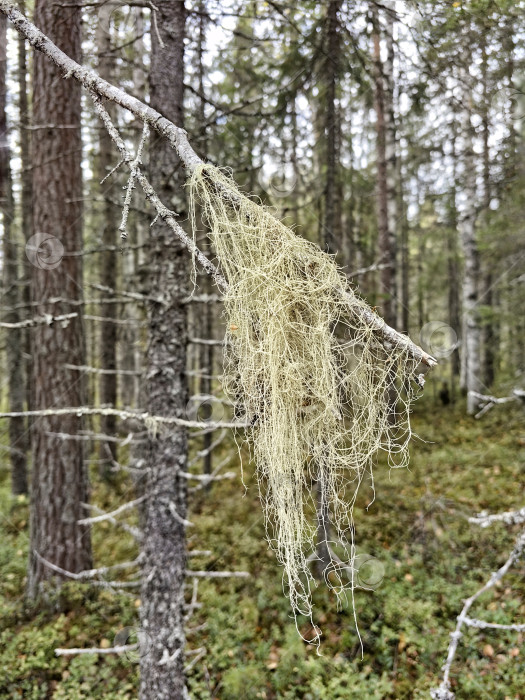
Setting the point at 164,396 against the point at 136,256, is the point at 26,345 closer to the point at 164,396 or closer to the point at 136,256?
the point at 136,256

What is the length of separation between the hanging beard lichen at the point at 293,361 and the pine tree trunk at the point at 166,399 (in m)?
1.78

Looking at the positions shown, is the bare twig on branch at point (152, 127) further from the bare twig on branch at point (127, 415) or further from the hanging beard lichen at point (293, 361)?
the bare twig on branch at point (127, 415)

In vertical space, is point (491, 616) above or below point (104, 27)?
below

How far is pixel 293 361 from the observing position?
6.04ft

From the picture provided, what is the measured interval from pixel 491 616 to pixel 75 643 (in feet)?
15.8

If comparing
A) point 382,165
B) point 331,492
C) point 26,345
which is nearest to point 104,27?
point 331,492

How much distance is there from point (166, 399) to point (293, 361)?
79.9 inches

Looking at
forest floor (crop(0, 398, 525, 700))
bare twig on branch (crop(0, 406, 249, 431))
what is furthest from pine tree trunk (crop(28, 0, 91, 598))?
bare twig on branch (crop(0, 406, 249, 431))

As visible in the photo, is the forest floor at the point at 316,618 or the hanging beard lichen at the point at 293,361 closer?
the hanging beard lichen at the point at 293,361

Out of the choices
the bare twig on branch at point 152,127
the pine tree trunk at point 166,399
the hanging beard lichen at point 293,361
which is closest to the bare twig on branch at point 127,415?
the pine tree trunk at point 166,399

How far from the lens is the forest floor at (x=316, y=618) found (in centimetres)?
477

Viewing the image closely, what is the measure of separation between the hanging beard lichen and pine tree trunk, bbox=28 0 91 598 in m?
4.07

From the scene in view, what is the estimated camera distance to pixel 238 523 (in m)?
7.54

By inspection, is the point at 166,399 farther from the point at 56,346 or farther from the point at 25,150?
the point at 25,150
